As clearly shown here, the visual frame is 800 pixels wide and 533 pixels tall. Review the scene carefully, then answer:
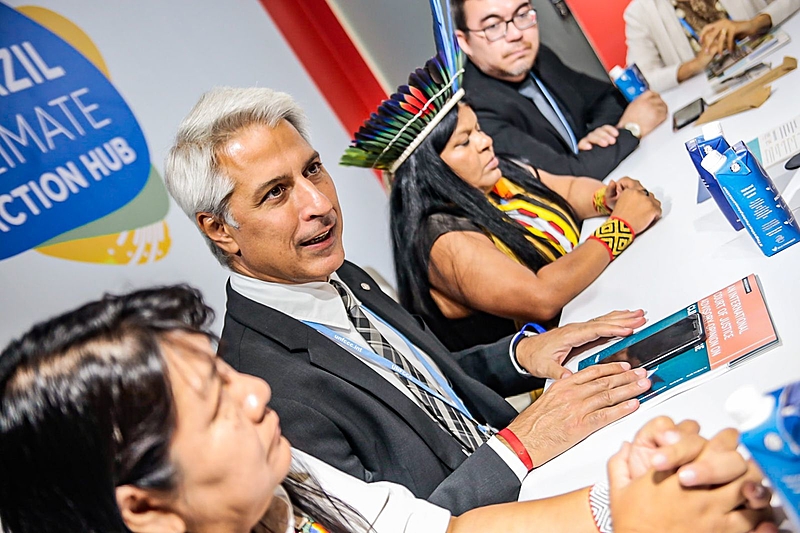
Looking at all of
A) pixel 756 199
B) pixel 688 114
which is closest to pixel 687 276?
pixel 756 199

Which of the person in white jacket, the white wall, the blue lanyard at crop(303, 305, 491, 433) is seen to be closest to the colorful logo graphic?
the white wall

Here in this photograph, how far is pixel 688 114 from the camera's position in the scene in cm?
267

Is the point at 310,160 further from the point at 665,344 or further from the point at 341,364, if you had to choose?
the point at 665,344

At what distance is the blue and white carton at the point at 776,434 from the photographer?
690mm

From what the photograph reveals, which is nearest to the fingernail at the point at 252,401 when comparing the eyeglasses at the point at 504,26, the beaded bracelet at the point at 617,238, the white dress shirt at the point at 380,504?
the white dress shirt at the point at 380,504

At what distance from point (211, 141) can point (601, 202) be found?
1418mm

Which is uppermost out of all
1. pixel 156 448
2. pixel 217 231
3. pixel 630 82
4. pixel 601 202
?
pixel 217 231

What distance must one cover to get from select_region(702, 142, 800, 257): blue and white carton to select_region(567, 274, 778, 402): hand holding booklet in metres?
0.11

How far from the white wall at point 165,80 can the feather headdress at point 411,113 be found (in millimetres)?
677

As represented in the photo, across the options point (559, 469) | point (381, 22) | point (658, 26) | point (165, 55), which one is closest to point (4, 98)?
point (165, 55)

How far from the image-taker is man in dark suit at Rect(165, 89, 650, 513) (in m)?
1.45

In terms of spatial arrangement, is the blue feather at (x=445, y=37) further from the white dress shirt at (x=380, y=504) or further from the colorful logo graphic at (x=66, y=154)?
the white dress shirt at (x=380, y=504)

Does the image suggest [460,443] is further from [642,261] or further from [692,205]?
[692,205]

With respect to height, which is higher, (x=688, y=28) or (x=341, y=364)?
(x=341, y=364)
